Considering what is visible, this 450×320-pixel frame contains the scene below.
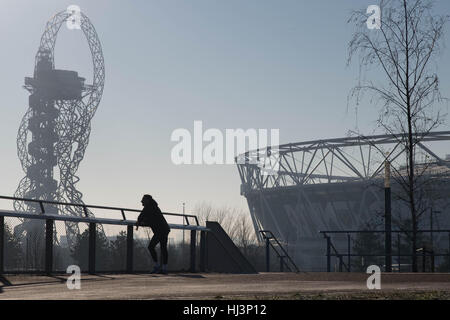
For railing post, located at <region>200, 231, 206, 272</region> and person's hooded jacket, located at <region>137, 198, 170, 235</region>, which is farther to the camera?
railing post, located at <region>200, 231, 206, 272</region>

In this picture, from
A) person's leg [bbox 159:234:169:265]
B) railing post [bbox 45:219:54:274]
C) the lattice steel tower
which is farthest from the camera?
the lattice steel tower

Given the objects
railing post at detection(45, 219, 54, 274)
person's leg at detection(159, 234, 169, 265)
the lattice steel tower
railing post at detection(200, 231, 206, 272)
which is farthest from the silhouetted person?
the lattice steel tower

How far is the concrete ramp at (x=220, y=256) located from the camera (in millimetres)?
21500

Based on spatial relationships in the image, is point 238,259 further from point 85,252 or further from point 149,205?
point 85,252

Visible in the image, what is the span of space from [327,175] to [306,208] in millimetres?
5746

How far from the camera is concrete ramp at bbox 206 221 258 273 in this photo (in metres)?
21.5

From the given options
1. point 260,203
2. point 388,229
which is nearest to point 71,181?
point 260,203

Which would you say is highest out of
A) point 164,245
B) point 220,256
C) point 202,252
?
point 164,245

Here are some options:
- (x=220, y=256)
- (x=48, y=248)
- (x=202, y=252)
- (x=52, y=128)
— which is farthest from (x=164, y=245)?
(x=52, y=128)

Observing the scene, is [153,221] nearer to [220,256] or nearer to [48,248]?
[48,248]

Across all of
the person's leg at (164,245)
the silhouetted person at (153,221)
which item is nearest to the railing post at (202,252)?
the person's leg at (164,245)

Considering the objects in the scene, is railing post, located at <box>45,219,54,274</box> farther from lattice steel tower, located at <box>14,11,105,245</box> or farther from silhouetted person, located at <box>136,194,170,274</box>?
lattice steel tower, located at <box>14,11,105,245</box>

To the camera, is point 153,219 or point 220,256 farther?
point 220,256

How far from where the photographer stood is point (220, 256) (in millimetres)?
21672
